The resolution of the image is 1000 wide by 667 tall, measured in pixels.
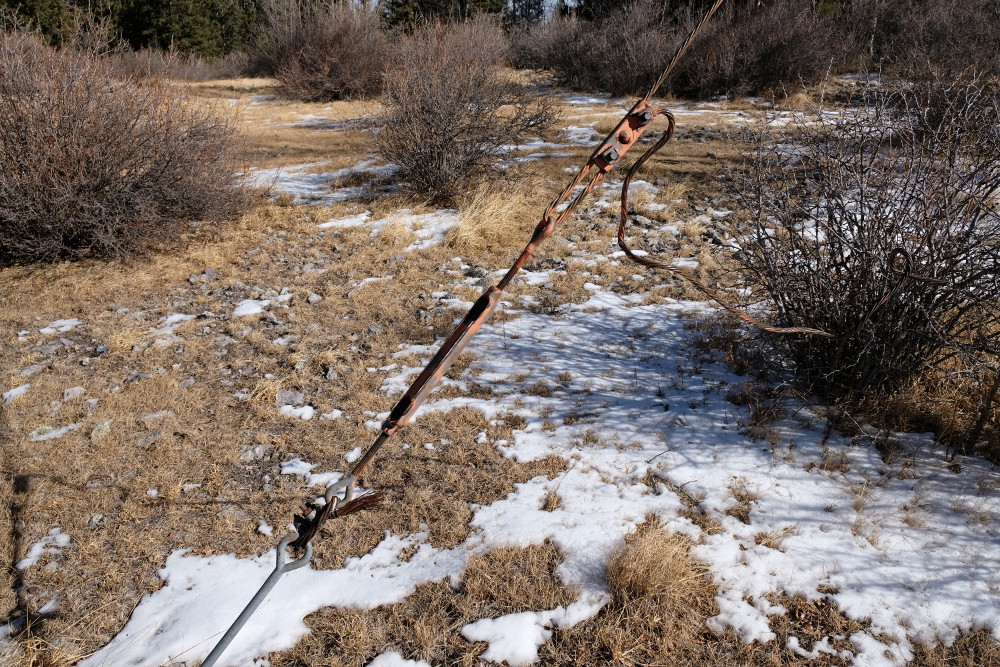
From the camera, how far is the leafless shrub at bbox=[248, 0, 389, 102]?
565 inches

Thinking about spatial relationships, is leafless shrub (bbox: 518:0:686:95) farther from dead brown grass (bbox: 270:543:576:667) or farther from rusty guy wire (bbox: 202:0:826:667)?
rusty guy wire (bbox: 202:0:826:667)

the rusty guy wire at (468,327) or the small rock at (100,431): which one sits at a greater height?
the rusty guy wire at (468,327)

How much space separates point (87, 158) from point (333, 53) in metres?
10.4

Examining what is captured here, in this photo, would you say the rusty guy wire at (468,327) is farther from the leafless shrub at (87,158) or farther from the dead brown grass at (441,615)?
the leafless shrub at (87,158)

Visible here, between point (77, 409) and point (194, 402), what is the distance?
677 millimetres

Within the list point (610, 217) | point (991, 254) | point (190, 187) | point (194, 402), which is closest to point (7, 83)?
point (190, 187)

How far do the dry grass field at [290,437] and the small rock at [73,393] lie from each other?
2 cm

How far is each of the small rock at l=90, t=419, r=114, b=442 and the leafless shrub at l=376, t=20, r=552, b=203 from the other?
4.61 meters

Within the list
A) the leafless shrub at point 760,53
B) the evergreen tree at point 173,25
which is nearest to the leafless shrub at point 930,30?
the leafless shrub at point 760,53

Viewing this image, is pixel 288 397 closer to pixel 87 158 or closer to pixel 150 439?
pixel 150 439

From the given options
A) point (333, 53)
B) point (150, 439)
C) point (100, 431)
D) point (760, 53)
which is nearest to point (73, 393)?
point (100, 431)

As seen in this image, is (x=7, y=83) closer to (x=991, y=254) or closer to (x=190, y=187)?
(x=190, y=187)

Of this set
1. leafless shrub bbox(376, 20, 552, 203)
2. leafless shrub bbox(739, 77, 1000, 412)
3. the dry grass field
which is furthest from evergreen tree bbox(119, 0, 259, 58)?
leafless shrub bbox(739, 77, 1000, 412)

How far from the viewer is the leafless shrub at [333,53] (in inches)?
565
